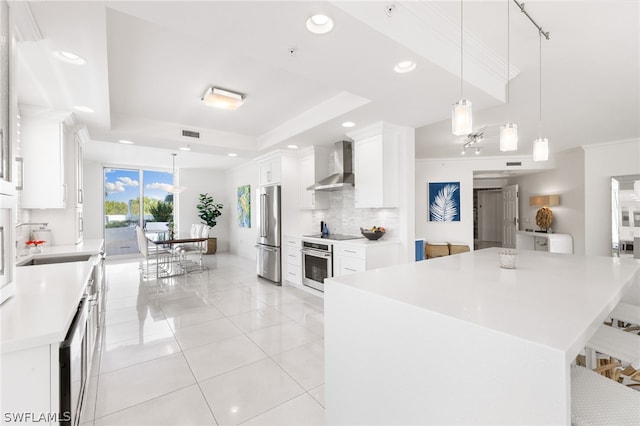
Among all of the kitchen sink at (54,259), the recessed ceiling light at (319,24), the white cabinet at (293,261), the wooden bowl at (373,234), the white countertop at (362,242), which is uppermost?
the recessed ceiling light at (319,24)

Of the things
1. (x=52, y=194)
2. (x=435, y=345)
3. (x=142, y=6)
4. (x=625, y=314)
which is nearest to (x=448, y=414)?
(x=435, y=345)

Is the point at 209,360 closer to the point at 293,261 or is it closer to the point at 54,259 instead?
the point at 54,259

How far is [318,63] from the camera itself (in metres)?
2.07

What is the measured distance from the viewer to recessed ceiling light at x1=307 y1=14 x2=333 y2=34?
1.61 m

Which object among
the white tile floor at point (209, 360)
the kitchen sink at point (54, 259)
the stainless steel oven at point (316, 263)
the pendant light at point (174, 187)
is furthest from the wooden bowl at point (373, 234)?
the pendant light at point (174, 187)

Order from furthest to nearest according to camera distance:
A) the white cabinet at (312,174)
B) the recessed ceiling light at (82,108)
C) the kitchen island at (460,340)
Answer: the white cabinet at (312,174)
the recessed ceiling light at (82,108)
the kitchen island at (460,340)

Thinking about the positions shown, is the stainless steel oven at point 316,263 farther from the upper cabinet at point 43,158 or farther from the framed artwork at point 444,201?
the framed artwork at point 444,201

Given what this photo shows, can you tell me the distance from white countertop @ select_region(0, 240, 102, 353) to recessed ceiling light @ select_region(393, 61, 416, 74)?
8.12 feet

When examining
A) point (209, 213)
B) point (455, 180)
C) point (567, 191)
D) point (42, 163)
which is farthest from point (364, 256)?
point (209, 213)

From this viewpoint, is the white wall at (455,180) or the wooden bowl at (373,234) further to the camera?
the white wall at (455,180)

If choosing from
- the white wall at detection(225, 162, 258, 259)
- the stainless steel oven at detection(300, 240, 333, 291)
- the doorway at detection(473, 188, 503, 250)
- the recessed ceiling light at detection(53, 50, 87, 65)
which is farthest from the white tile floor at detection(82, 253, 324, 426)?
the doorway at detection(473, 188, 503, 250)

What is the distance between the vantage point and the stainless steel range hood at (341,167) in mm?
4371

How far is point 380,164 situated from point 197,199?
7.00m

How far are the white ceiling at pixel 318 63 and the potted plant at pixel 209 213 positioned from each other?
4618 millimetres
